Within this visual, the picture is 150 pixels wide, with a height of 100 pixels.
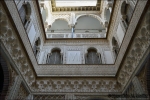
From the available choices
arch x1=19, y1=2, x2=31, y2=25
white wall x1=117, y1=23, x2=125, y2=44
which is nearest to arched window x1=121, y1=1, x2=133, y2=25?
white wall x1=117, y1=23, x2=125, y2=44

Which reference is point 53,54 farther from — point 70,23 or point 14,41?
point 14,41

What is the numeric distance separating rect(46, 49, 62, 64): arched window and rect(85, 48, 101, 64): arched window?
3.90 feet

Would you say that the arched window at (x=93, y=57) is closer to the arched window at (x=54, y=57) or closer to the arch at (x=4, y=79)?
the arched window at (x=54, y=57)

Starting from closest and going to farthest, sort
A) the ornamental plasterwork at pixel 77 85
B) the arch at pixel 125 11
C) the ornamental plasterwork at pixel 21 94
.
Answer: the ornamental plasterwork at pixel 21 94, the ornamental plasterwork at pixel 77 85, the arch at pixel 125 11

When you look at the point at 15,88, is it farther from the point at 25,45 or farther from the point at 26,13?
the point at 26,13

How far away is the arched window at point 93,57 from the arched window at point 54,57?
119cm

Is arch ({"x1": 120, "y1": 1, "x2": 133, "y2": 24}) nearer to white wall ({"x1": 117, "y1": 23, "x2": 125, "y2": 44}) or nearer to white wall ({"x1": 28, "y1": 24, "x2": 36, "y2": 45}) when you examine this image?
white wall ({"x1": 117, "y1": 23, "x2": 125, "y2": 44})

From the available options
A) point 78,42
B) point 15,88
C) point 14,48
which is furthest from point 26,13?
point 78,42

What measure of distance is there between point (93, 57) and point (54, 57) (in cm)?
168

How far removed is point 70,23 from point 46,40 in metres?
2.12

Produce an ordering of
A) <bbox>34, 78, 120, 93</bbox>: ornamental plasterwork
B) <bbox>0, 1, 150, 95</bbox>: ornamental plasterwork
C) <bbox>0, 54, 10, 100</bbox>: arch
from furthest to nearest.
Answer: <bbox>34, 78, 120, 93</bbox>: ornamental plasterwork < <bbox>0, 54, 10, 100</bbox>: arch < <bbox>0, 1, 150, 95</bbox>: ornamental plasterwork

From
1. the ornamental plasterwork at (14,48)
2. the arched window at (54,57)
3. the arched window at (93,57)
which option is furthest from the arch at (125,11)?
the ornamental plasterwork at (14,48)

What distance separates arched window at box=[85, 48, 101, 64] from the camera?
5.98 meters

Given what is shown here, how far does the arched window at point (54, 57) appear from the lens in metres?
6.02
